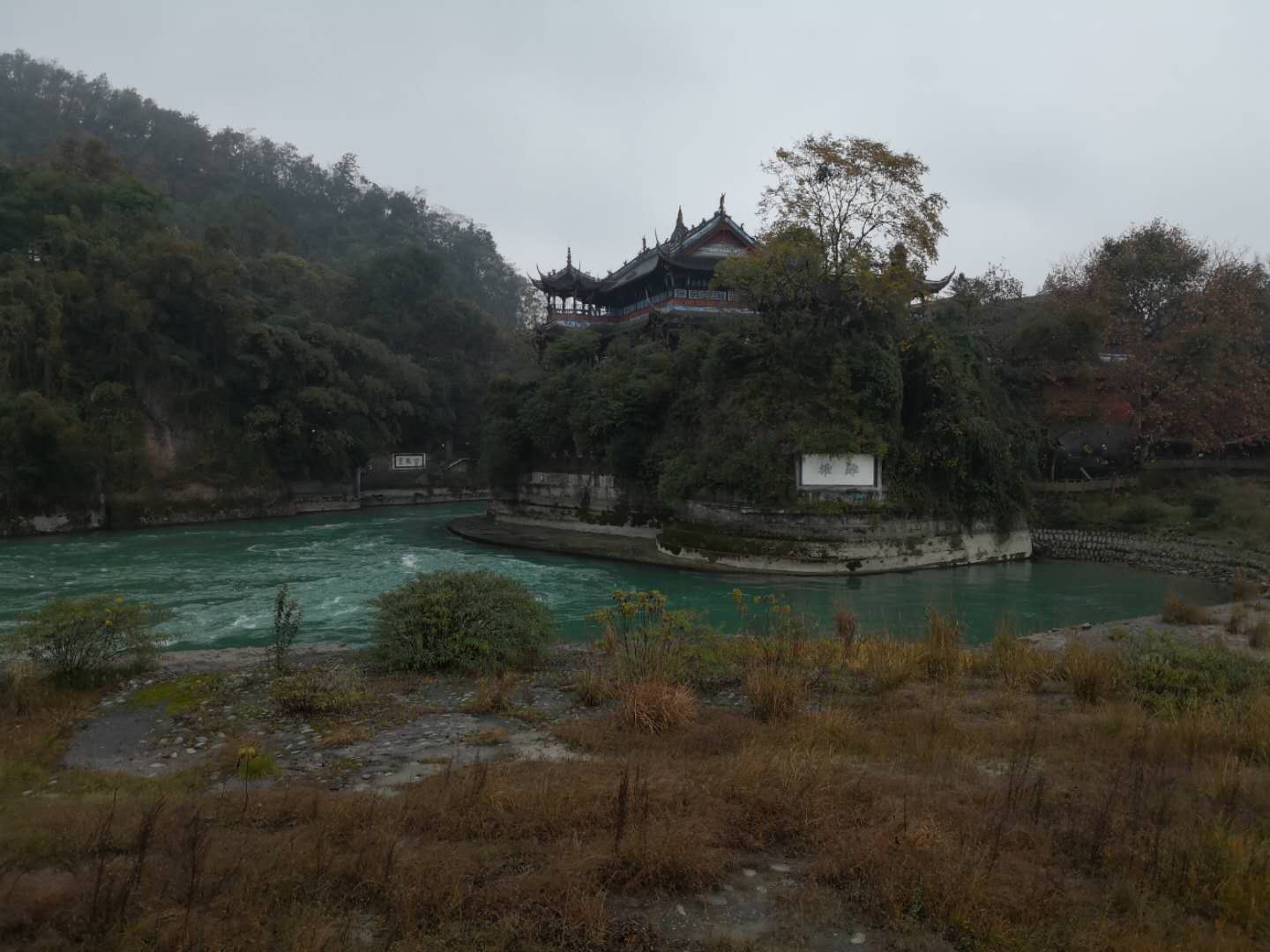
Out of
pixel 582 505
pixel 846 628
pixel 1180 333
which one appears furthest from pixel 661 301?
pixel 846 628

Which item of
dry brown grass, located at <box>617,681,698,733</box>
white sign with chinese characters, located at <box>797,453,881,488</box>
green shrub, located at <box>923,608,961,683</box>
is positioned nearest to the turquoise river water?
white sign with chinese characters, located at <box>797,453,881,488</box>

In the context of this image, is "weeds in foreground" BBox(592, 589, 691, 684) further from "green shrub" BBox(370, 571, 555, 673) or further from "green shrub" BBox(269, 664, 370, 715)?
"green shrub" BBox(269, 664, 370, 715)

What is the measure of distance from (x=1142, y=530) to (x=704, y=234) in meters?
19.9

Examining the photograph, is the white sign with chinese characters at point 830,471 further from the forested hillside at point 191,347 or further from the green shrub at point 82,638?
the forested hillside at point 191,347

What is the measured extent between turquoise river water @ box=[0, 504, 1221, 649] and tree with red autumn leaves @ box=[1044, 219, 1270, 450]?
745 cm

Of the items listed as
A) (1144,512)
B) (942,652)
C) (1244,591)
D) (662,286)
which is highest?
(662,286)

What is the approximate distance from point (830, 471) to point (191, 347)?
31396 mm

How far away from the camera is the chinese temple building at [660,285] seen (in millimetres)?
32375

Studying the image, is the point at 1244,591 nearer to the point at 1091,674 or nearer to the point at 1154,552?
the point at 1154,552

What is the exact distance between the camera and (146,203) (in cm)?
3788

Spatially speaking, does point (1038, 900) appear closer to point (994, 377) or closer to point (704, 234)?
point (994, 377)

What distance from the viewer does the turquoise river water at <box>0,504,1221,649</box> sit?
52.0 ft

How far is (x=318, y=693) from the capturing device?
293 inches

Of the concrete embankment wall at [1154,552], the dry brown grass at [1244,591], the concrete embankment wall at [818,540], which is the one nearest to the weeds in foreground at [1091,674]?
the dry brown grass at [1244,591]
